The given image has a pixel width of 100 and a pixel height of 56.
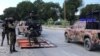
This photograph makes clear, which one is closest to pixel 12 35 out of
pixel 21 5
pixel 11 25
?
pixel 11 25

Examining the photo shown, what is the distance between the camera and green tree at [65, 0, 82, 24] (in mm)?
76688

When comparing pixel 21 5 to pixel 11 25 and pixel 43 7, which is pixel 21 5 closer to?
pixel 43 7

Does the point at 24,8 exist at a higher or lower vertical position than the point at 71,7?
higher

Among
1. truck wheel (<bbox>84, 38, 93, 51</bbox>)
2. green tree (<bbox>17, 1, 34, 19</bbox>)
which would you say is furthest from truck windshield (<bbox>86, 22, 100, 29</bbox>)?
green tree (<bbox>17, 1, 34, 19</bbox>)

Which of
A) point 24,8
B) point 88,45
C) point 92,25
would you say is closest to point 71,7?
point 24,8

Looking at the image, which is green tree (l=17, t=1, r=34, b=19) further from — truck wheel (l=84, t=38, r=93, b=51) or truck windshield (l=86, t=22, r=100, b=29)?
truck wheel (l=84, t=38, r=93, b=51)

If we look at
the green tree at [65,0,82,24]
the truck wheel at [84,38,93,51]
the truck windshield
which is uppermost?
the green tree at [65,0,82,24]

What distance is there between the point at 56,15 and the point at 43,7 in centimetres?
1230

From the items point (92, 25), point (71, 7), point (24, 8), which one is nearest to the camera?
point (92, 25)

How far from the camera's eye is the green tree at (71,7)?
252 ft

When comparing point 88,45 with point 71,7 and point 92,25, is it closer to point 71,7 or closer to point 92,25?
point 92,25

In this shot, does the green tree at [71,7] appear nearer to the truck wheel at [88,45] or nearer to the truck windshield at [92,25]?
the truck windshield at [92,25]

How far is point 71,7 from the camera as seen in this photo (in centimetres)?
7806

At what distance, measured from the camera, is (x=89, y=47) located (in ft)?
47.2
